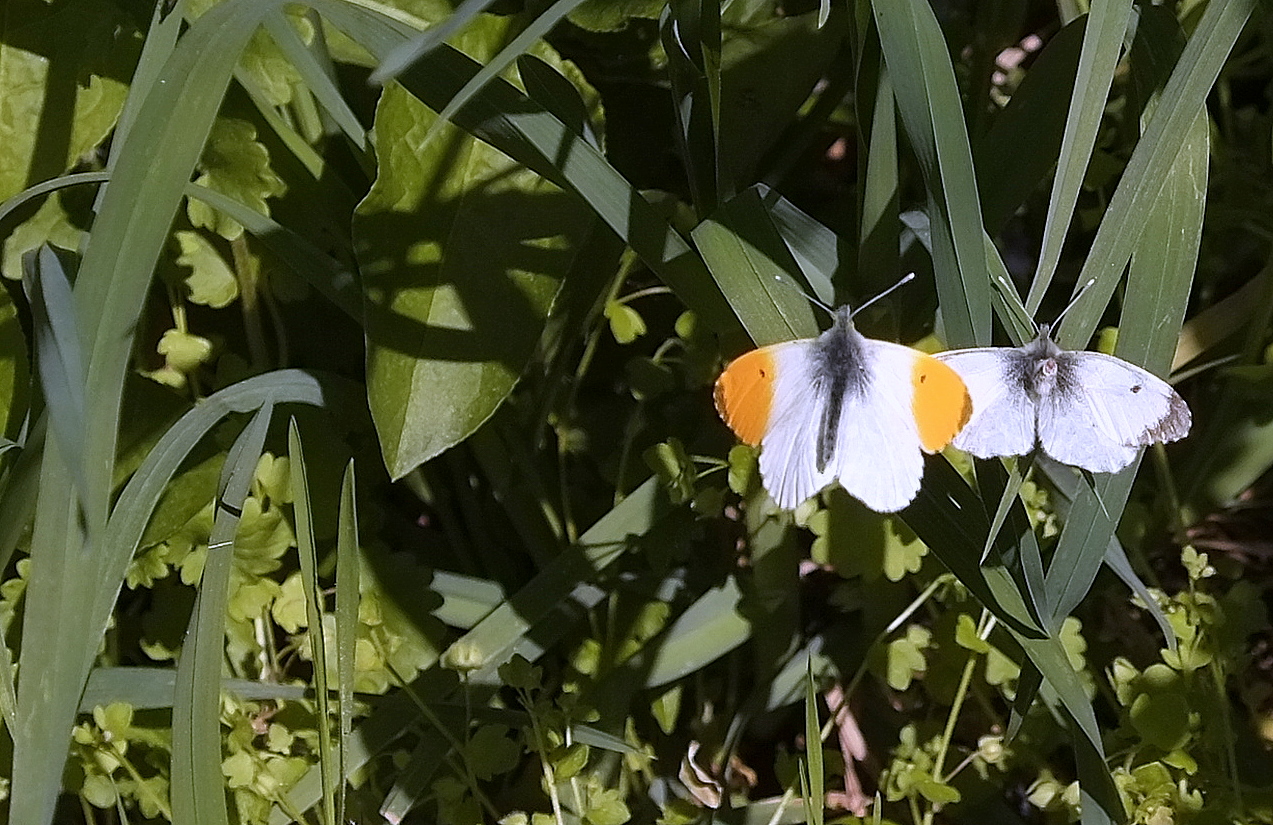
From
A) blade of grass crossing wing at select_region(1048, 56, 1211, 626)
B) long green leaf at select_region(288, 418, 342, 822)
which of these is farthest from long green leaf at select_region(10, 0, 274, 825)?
blade of grass crossing wing at select_region(1048, 56, 1211, 626)

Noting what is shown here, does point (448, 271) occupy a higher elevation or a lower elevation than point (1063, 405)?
higher

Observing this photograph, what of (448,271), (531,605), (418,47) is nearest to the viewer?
(418,47)

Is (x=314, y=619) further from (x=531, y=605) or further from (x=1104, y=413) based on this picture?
(x=1104, y=413)

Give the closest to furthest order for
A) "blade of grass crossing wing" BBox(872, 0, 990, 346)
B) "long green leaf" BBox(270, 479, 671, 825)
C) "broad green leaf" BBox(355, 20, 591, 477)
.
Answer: "blade of grass crossing wing" BBox(872, 0, 990, 346) → "broad green leaf" BBox(355, 20, 591, 477) → "long green leaf" BBox(270, 479, 671, 825)

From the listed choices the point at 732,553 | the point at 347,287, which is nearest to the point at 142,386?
the point at 347,287

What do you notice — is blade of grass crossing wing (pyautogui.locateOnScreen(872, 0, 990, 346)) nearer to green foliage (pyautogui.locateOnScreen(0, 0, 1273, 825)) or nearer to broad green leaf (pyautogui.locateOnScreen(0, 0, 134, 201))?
green foliage (pyautogui.locateOnScreen(0, 0, 1273, 825))

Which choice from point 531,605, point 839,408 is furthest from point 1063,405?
point 531,605

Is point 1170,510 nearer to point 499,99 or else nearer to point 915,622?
point 915,622
